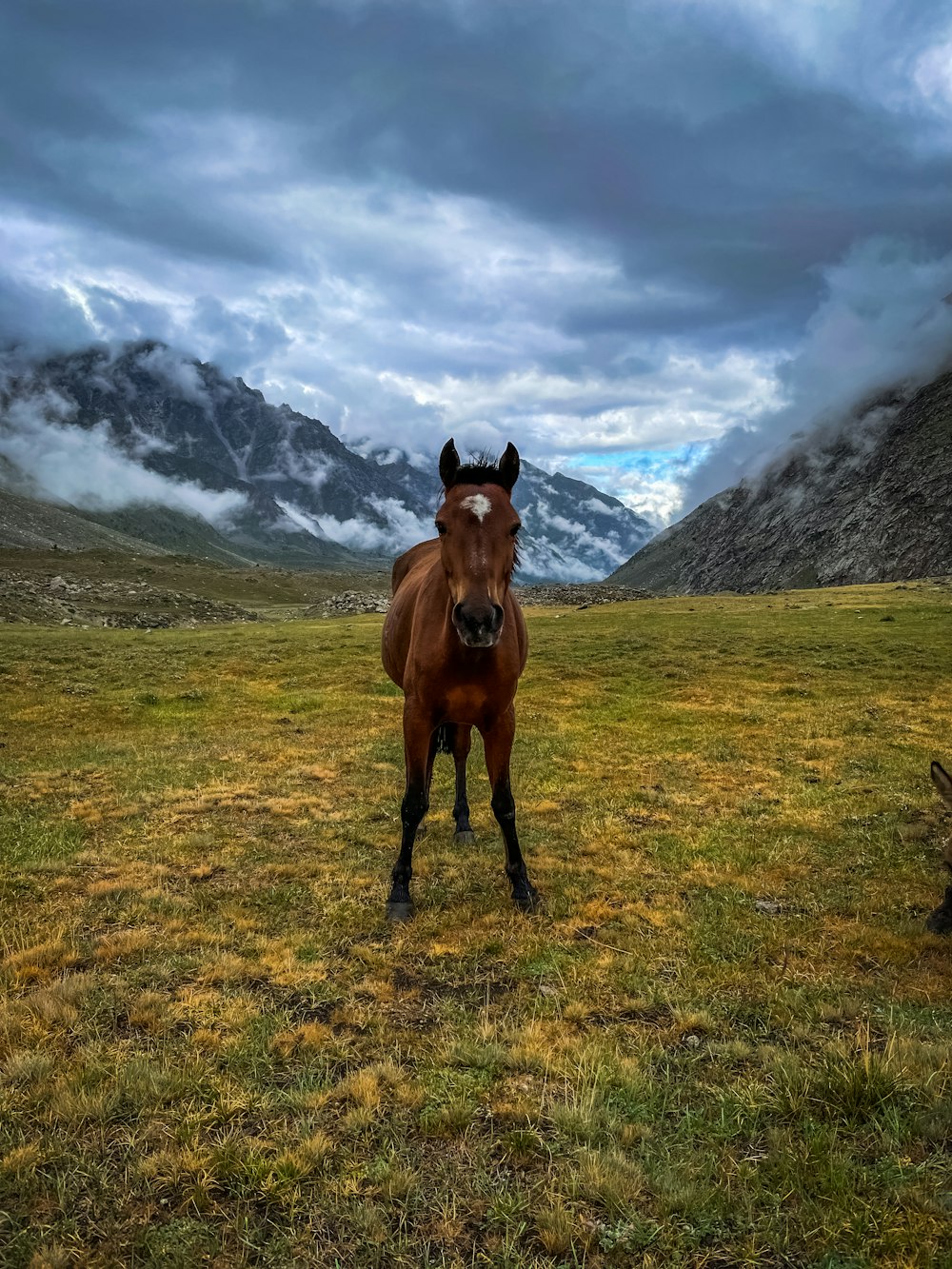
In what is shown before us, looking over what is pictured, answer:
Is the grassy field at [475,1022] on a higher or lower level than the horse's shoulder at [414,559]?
lower

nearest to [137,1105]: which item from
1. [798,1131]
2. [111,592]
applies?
[798,1131]

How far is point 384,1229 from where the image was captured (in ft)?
12.0

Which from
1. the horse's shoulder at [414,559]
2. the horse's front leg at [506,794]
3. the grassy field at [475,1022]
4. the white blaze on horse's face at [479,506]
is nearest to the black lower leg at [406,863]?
the grassy field at [475,1022]

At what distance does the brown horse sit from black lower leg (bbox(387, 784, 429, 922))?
0.01m

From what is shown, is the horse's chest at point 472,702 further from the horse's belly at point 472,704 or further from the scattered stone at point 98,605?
the scattered stone at point 98,605

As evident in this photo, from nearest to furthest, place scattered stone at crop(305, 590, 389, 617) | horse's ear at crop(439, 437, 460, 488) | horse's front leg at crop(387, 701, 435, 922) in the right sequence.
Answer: horse's ear at crop(439, 437, 460, 488), horse's front leg at crop(387, 701, 435, 922), scattered stone at crop(305, 590, 389, 617)

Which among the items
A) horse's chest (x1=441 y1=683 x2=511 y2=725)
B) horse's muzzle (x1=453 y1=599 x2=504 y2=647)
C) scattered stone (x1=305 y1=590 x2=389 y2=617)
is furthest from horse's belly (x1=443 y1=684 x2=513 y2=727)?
scattered stone (x1=305 y1=590 x2=389 y2=617)

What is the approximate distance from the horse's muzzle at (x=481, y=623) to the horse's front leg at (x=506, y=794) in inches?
85.2

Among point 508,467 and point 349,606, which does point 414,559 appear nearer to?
point 508,467

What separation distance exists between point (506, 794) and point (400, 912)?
1.99m

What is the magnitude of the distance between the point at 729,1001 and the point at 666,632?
39942 millimetres

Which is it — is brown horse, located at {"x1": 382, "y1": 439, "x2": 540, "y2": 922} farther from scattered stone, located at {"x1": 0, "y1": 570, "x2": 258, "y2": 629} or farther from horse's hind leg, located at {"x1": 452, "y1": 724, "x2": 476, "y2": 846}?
scattered stone, located at {"x1": 0, "y1": 570, "x2": 258, "y2": 629}

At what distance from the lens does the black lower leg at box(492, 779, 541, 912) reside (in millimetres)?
8461

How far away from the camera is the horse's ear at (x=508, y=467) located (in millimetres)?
7656
